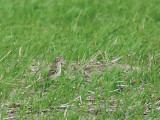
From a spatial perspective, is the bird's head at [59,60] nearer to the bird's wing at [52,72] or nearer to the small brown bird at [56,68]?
the small brown bird at [56,68]

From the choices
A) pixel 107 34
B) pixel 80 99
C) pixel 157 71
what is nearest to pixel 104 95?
pixel 80 99

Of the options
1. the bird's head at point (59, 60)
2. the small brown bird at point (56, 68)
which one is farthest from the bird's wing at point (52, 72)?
the bird's head at point (59, 60)

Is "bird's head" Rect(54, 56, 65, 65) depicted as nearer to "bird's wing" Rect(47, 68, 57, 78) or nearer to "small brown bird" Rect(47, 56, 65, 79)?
"small brown bird" Rect(47, 56, 65, 79)

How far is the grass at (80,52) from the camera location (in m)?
4.79

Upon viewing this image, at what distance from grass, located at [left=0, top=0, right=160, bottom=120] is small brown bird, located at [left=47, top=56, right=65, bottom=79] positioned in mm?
76

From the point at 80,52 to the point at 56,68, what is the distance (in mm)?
689

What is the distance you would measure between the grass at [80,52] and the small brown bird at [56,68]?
8cm

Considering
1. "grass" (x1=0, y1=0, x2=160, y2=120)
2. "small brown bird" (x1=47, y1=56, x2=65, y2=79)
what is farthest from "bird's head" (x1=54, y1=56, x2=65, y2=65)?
"grass" (x1=0, y1=0, x2=160, y2=120)

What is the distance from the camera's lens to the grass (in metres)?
4.79

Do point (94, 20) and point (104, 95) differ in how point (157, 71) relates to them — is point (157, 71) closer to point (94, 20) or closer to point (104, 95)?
point (104, 95)

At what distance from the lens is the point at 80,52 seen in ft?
19.9

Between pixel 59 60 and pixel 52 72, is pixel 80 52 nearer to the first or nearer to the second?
pixel 59 60

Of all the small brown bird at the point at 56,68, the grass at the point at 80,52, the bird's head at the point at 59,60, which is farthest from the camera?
the bird's head at the point at 59,60

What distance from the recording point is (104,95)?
5.04 meters
